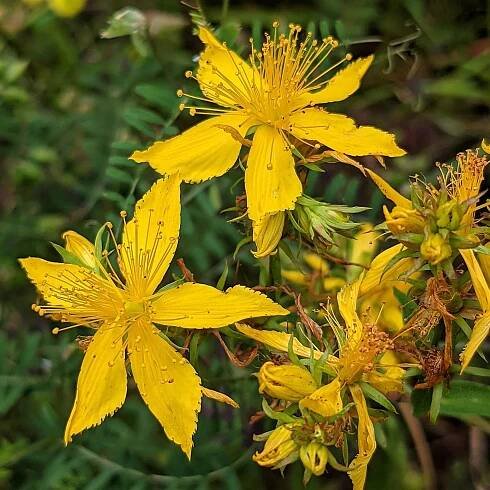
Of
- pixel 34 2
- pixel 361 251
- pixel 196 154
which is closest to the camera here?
pixel 196 154

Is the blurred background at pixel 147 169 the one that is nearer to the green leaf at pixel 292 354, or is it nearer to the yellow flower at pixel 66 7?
the yellow flower at pixel 66 7

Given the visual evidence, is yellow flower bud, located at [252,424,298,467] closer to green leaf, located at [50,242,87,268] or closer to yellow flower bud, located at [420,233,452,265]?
yellow flower bud, located at [420,233,452,265]

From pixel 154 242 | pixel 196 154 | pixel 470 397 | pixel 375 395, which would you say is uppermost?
pixel 196 154

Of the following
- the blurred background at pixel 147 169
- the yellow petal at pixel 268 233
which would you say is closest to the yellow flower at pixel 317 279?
A: the blurred background at pixel 147 169

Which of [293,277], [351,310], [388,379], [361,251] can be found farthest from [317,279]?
[388,379]

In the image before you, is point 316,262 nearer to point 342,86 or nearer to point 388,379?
point 342,86

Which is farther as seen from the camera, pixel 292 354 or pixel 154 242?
pixel 154 242

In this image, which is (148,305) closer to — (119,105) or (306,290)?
(306,290)
